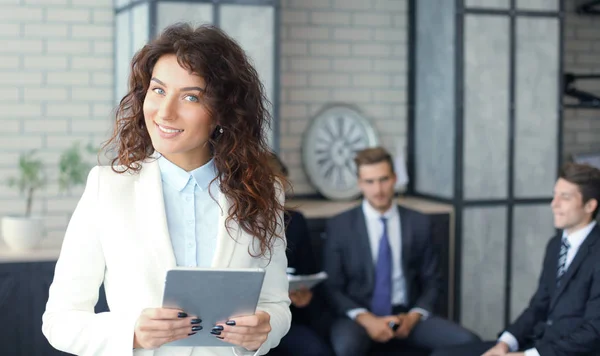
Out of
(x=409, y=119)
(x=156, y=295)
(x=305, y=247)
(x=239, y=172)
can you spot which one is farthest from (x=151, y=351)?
(x=409, y=119)

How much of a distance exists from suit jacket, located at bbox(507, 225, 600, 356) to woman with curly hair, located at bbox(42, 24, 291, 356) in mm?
1908

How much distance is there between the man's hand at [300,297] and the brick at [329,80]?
169 centimetres

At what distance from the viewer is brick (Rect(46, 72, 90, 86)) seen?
193 inches

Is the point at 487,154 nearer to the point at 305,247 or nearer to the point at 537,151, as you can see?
the point at 537,151

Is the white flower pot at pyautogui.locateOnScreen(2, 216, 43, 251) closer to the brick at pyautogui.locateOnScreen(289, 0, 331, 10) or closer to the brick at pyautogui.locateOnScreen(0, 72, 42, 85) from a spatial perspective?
the brick at pyautogui.locateOnScreen(0, 72, 42, 85)

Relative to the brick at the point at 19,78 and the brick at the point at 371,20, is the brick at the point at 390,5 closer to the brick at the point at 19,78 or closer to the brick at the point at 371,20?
the brick at the point at 371,20

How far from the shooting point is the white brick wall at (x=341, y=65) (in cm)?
536

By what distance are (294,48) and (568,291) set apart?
2.52m

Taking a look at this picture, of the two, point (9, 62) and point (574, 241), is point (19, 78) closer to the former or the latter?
point (9, 62)

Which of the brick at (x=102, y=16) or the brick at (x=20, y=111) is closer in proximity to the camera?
the brick at (x=20, y=111)

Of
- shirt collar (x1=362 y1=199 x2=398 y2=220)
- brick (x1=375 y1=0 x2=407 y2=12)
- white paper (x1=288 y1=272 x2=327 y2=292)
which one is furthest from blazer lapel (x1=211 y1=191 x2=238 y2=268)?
brick (x1=375 y1=0 x2=407 y2=12)

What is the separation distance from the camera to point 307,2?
17.6 ft

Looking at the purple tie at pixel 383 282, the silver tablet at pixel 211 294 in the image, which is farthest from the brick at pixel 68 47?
the silver tablet at pixel 211 294

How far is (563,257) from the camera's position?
3758 millimetres
